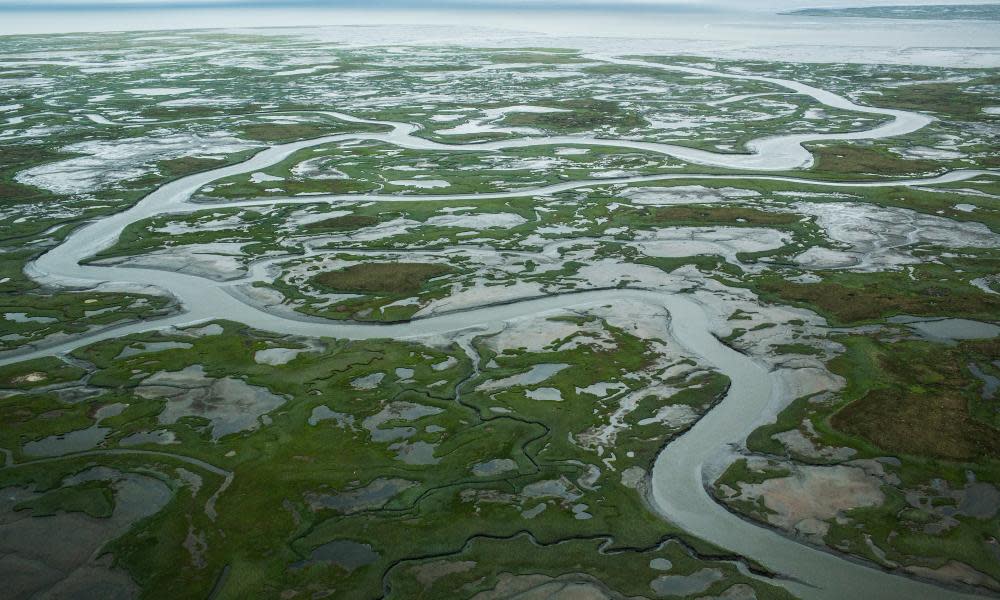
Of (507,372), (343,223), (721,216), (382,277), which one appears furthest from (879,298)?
(343,223)

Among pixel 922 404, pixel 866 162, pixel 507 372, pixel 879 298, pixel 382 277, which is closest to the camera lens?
pixel 922 404

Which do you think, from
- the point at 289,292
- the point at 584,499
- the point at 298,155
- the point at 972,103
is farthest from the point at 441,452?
the point at 972,103

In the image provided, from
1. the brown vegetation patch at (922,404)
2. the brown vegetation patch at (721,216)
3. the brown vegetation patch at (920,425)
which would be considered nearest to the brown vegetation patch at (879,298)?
the brown vegetation patch at (922,404)

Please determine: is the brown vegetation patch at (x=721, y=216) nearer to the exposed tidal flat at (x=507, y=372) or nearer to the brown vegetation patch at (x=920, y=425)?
the exposed tidal flat at (x=507, y=372)

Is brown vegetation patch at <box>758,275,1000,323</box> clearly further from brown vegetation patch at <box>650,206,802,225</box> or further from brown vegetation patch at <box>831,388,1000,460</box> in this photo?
brown vegetation patch at <box>650,206,802,225</box>

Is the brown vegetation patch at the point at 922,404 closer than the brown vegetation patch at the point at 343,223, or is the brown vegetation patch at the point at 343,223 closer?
the brown vegetation patch at the point at 922,404

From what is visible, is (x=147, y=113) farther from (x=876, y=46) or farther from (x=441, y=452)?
(x=876, y=46)

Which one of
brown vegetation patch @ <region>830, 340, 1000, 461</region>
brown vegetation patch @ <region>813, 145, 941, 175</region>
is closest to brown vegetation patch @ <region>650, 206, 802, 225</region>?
brown vegetation patch @ <region>813, 145, 941, 175</region>

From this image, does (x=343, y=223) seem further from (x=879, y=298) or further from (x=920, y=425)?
(x=920, y=425)
